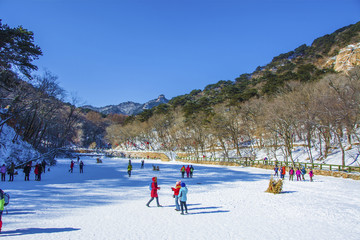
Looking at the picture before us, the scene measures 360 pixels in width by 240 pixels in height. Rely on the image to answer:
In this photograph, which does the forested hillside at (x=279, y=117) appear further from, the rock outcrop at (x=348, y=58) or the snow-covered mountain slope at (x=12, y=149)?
the snow-covered mountain slope at (x=12, y=149)

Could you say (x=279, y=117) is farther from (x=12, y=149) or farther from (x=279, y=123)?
(x=12, y=149)

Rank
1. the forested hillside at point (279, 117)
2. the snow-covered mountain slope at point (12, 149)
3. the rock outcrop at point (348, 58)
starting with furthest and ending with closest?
1. the rock outcrop at point (348, 58)
2. the forested hillside at point (279, 117)
3. the snow-covered mountain slope at point (12, 149)

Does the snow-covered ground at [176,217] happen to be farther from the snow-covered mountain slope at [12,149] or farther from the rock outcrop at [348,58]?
the rock outcrop at [348,58]

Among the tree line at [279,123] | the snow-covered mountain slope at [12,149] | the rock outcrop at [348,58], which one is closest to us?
the snow-covered mountain slope at [12,149]

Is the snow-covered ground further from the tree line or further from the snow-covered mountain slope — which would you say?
the tree line

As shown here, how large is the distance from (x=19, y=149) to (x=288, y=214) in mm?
27746

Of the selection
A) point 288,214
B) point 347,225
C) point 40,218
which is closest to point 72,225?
point 40,218

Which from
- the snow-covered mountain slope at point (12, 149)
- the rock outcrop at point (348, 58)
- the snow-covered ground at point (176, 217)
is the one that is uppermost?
the rock outcrop at point (348, 58)

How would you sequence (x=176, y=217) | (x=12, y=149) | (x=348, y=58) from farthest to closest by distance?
(x=348, y=58) < (x=12, y=149) < (x=176, y=217)

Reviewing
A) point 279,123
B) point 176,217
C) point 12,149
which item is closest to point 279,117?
point 279,123

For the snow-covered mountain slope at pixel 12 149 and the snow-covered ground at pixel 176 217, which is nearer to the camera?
the snow-covered ground at pixel 176 217

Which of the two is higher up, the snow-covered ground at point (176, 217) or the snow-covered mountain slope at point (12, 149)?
the snow-covered mountain slope at point (12, 149)

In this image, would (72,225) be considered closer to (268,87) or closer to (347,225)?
(347,225)

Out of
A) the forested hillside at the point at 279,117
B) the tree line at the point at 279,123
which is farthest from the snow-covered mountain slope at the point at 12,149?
the tree line at the point at 279,123
